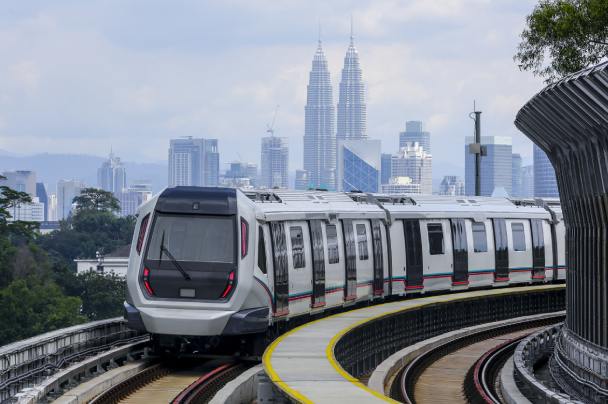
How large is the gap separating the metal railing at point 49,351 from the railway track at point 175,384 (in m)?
1.22

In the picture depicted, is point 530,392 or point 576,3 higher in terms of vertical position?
point 576,3

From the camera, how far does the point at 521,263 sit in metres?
45.3

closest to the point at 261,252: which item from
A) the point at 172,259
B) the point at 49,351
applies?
the point at 172,259

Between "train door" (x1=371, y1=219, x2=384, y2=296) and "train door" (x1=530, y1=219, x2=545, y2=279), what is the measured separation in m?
10.8

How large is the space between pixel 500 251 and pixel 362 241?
10.7 m

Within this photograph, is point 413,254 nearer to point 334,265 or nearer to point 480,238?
point 480,238

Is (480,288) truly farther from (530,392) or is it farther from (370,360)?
(530,392)

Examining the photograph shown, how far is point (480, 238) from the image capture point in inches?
1697

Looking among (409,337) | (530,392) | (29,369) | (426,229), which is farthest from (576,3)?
(29,369)

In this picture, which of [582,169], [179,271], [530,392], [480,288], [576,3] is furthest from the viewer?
[480,288]

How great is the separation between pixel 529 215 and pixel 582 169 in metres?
24.1

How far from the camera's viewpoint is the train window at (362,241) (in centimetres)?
3419

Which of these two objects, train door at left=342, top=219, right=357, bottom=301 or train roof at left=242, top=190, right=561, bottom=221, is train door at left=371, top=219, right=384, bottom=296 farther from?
train door at left=342, top=219, right=357, bottom=301

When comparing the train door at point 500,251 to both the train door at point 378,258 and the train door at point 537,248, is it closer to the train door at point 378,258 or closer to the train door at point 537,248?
the train door at point 537,248
